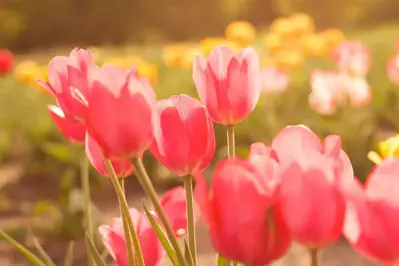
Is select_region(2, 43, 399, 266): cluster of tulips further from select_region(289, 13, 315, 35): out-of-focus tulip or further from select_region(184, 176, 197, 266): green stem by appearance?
select_region(289, 13, 315, 35): out-of-focus tulip

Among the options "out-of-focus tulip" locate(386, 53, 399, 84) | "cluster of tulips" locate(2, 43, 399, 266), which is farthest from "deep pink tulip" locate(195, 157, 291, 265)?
"out-of-focus tulip" locate(386, 53, 399, 84)

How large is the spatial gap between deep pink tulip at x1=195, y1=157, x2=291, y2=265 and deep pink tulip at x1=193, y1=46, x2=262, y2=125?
10cm

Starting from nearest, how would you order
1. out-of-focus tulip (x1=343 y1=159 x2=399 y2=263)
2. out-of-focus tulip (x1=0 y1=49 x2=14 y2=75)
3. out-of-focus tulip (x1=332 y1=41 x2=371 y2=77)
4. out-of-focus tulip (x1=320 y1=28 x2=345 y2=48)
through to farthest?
out-of-focus tulip (x1=343 y1=159 x2=399 y2=263) < out-of-focus tulip (x1=332 y1=41 x2=371 y2=77) < out-of-focus tulip (x1=0 y1=49 x2=14 y2=75) < out-of-focus tulip (x1=320 y1=28 x2=345 y2=48)

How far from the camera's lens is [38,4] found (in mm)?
4652

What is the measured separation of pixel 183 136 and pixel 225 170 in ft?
0.28

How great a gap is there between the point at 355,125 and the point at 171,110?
3.88 ft

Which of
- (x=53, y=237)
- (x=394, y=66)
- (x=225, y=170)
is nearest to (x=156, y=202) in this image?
(x=225, y=170)

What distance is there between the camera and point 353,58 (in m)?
1.36

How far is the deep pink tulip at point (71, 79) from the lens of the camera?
1.03 feet

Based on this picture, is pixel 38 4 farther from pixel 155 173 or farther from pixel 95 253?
pixel 95 253

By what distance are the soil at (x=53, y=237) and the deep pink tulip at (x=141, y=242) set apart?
0.49 metres

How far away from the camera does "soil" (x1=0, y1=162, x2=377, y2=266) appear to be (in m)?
1.01

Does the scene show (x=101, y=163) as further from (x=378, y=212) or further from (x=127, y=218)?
(x=378, y=212)

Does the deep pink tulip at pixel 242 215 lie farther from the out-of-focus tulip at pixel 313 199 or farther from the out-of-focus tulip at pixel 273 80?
the out-of-focus tulip at pixel 273 80
